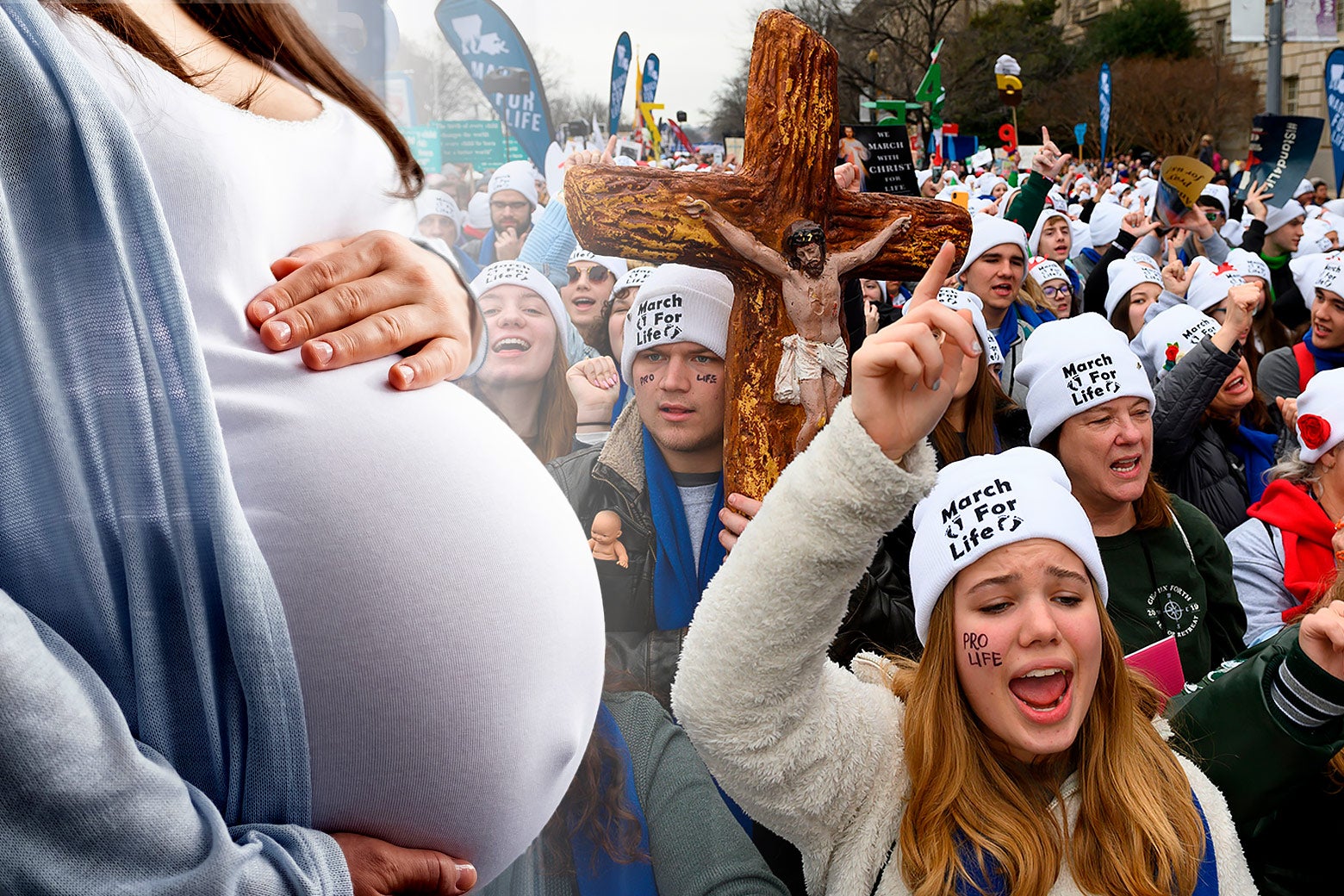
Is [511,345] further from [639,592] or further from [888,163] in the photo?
[888,163]

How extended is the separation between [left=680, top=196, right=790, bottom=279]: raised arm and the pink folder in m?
1.22

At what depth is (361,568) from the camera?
3.15 ft

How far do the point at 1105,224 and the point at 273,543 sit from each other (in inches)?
381

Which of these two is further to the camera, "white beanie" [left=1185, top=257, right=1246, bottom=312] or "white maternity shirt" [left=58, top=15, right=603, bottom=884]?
"white beanie" [left=1185, top=257, right=1246, bottom=312]

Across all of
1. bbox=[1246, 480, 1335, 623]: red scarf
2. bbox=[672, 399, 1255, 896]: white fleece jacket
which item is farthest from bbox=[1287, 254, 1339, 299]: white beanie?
bbox=[672, 399, 1255, 896]: white fleece jacket

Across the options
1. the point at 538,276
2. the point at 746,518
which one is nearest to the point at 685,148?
the point at 538,276

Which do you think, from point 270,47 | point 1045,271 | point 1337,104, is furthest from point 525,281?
point 1337,104

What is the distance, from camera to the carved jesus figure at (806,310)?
1938 millimetres

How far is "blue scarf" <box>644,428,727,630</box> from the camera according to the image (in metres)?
2.41

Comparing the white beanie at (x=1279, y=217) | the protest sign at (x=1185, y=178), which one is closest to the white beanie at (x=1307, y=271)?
the protest sign at (x=1185, y=178)

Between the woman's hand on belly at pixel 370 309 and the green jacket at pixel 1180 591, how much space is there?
2221 mm

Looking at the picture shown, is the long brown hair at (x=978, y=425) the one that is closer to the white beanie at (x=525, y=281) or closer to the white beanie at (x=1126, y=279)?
the white beanie at (x=525, y=281)

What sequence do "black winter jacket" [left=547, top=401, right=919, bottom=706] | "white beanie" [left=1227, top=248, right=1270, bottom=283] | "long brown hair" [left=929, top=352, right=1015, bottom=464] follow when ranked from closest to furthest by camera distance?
1. "black winter jacket" [left=547, top=401, right=919, bottom=706]
2. "long brown hair" [left=929, top=352, right=1015, bottom=464]
3. "white beanie" [left=1227, top=248, right=1270, bottom=283]

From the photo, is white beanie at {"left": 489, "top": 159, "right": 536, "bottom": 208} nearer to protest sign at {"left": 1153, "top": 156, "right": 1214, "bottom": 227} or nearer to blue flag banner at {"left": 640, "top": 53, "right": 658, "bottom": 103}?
blue flag banner at {"left": 640, "top": 53, "right": 658, "bottom": 103}
